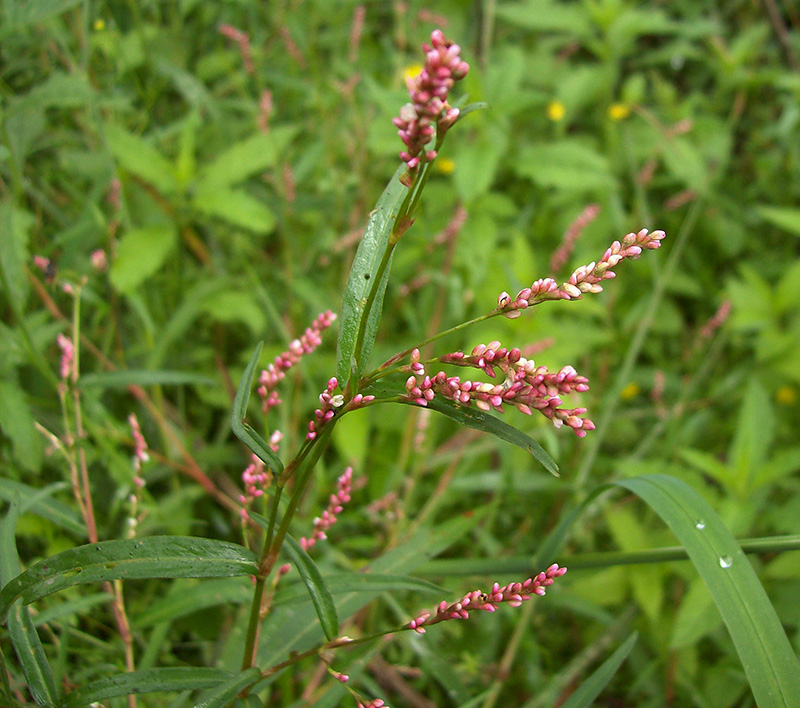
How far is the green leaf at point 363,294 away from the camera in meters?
0.73

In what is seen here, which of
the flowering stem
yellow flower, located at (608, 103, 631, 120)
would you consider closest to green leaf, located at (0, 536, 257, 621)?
the flowering stem

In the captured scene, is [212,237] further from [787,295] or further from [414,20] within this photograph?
[787,295]

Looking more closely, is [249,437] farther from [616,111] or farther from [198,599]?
[616,111]

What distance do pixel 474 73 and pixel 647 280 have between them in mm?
1161

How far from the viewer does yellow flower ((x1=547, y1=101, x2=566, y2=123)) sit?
9.01 feet

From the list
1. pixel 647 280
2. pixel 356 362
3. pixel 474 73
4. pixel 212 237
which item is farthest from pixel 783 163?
pixel 356 362

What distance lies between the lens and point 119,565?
747 millimetres

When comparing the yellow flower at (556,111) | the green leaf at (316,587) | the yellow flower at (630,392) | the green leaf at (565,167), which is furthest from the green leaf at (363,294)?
the yellow flower at (556,111)

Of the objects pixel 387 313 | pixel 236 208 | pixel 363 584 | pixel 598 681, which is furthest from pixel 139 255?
pixel 598 681

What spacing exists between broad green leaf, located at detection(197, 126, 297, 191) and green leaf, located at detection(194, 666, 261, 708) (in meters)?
1.43

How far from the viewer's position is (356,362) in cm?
72

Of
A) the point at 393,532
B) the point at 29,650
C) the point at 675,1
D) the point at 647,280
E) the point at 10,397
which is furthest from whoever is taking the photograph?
the point at 675,1

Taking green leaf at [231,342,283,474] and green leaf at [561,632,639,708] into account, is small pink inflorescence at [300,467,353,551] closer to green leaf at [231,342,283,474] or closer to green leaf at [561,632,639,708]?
green leaf at [231,342,283,474]

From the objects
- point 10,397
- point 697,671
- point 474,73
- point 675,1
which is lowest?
point 697,671
